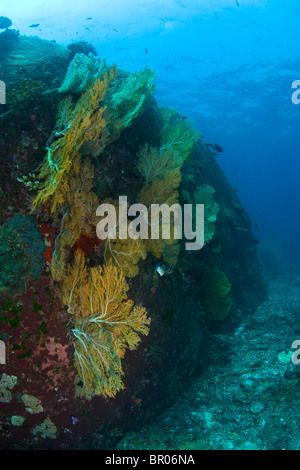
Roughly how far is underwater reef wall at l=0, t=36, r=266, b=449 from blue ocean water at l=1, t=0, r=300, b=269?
45.6ft

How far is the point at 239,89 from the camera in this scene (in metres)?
33.0

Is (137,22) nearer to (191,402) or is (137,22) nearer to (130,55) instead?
(130,55)

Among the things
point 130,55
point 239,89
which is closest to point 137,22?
point 130,55

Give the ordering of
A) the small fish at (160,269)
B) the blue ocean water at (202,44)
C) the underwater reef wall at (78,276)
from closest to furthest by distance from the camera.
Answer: the underwater reef wall at (78,276) < the small fish at (160,269) < the blue ocean water at (202,44)

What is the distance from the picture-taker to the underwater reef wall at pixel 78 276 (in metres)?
3.88

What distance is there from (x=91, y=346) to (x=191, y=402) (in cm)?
333

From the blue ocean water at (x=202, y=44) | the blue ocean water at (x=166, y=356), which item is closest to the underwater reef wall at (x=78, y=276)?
the blue ocean water at (x=166, y=356)

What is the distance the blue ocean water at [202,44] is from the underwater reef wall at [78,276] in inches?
547

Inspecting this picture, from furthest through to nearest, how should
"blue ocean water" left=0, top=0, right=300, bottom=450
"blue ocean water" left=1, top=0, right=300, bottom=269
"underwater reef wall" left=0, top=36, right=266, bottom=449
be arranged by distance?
"blue ocean water" left=1, top=0, right=300, bottom=269, "blue ocean water" left=0, top=0, right=300, bottom=450, "underwater reef wall" left=0, top=36, right=266, bottom=449

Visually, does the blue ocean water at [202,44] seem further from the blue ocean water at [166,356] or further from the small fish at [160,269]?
the small fish at [160,269]

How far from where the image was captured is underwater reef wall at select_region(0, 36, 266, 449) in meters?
3.88

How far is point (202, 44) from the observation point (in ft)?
88.8

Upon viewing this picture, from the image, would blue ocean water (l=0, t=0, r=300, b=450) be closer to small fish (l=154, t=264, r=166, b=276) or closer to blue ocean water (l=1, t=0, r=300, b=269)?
small fish (l=154, t=264, r=166, b=276)

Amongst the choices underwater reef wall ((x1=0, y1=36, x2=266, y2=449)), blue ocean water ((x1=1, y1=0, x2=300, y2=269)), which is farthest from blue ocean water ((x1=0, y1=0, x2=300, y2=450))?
blue ocean water ((x1=1, y1=0, x2=300, y2=269))
